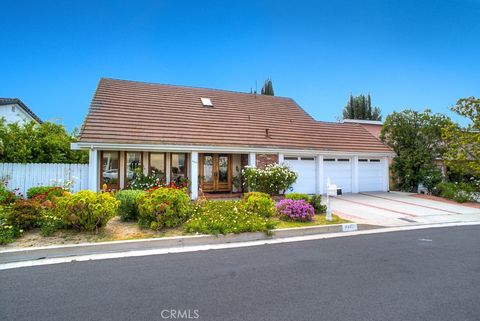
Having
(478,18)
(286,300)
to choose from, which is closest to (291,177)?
(286,300)

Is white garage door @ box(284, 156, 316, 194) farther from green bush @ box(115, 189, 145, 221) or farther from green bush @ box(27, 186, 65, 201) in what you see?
green bush @ box(27, 186, 65, 201)

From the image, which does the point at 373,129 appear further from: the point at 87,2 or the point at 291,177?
the point at 87,2

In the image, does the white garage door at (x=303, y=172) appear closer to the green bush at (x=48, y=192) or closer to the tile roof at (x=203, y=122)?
the tile roof at (x=203, y=122)

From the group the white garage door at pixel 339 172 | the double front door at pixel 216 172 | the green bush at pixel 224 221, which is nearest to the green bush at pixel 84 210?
the green bush at pixel 224 221

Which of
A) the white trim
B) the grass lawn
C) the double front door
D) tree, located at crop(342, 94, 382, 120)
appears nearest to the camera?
the grass lawn

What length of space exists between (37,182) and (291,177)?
11334mm

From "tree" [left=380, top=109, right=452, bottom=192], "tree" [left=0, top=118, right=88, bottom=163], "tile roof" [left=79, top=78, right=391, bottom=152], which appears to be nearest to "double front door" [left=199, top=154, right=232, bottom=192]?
"tile roof" [left=79, top=78, right=391, bottom=152]

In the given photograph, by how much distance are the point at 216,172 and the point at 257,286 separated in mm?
10438

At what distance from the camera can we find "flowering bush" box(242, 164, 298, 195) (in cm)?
1186

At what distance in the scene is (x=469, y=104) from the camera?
1393 cm

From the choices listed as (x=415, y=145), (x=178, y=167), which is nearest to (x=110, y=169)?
(x=178, y=167)

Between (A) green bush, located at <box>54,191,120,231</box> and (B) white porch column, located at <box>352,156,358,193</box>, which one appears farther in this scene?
(B) white porch column, located at <box>352,156,358,193</box>

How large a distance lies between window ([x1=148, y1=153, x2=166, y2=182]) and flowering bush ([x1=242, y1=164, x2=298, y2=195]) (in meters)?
4.44

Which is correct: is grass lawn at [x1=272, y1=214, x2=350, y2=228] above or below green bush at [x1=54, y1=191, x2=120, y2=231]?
below
